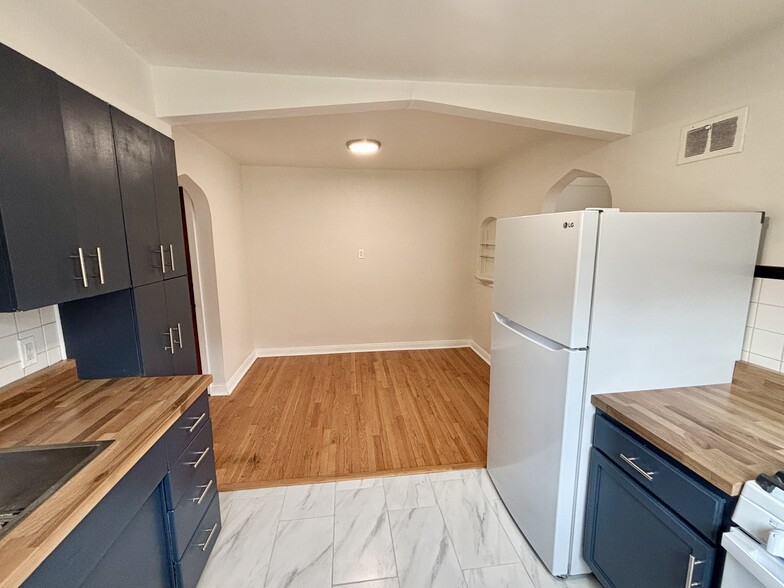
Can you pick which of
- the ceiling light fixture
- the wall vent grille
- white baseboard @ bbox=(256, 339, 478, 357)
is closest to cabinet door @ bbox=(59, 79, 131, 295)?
the ceiling light fixture

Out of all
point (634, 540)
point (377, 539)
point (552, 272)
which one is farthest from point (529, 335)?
point (377, 539)

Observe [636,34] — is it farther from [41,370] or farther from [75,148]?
[41,370]

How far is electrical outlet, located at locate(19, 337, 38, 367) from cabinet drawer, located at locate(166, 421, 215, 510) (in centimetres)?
73

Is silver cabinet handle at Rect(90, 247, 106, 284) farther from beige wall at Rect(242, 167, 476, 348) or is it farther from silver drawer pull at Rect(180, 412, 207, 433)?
beige wall at Rect(242, 167, 476, 348)

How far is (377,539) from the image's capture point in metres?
1.77

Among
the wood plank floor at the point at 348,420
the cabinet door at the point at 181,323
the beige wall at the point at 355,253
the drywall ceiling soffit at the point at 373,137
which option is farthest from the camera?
the beige wall at the point at 355,253

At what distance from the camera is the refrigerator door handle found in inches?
58.2

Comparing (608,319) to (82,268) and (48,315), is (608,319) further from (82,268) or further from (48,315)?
(48,315)

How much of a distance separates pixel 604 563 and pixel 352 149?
3.16m

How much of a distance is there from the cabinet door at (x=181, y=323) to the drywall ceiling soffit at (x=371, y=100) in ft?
2.92

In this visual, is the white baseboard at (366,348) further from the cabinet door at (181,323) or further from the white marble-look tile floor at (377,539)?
the white marble-look tile floor at (377,539)

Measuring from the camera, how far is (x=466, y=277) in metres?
4.59

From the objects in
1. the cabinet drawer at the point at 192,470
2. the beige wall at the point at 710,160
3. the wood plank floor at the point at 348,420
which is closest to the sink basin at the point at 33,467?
the cabinet drawer at the point at 192,470

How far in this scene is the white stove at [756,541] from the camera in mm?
818
